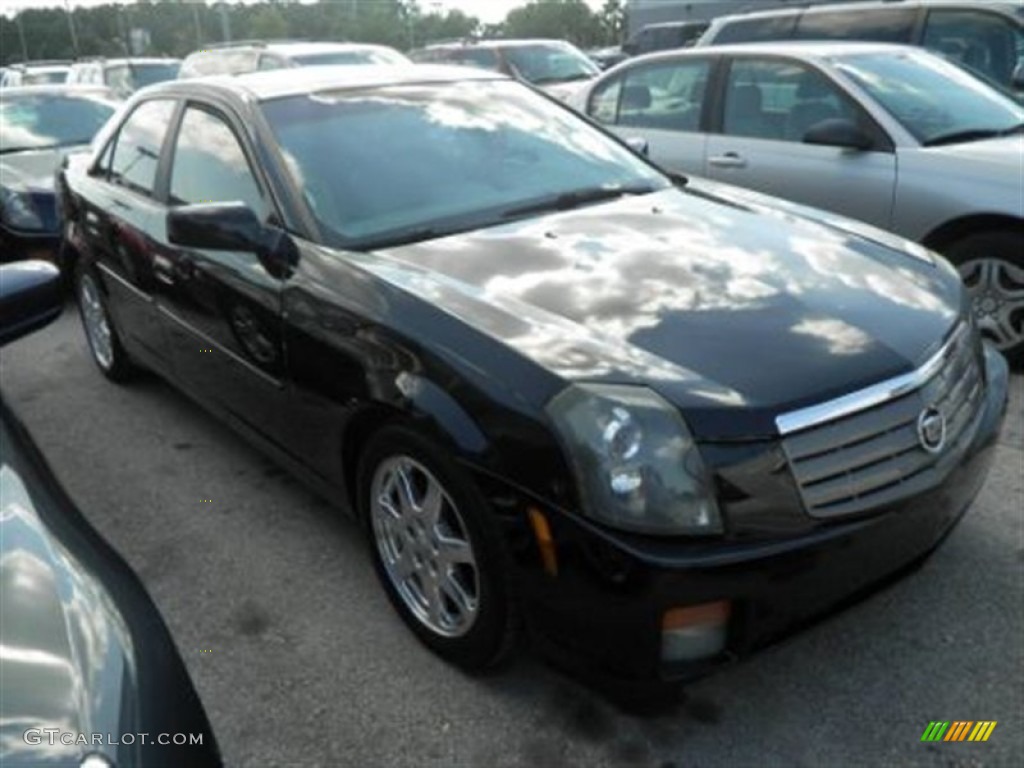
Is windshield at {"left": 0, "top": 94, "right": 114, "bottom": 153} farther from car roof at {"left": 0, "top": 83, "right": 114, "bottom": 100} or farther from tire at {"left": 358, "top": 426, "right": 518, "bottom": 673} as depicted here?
tire at {"left": 358, "top": 426, "right": 518, "bottom": 673}

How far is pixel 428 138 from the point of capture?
135 inches

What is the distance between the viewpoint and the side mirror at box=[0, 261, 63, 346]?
7.80 feet

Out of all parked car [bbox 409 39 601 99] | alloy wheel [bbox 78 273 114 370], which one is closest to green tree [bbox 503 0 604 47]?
parked car [bbox 409 39 601 99]

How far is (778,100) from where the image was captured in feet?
18.1

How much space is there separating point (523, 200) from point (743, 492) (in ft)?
5.08

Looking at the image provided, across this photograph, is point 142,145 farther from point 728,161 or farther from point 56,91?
point 56,91

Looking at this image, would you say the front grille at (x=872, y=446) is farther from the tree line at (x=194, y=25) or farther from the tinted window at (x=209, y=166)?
the tree line at (x=194, y=25)

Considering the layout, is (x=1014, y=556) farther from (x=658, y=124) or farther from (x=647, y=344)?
(x=658, y=124)

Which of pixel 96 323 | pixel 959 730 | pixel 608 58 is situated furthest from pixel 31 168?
pixel 608 58

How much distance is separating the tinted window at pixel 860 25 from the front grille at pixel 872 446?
537 cm

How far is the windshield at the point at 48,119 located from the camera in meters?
8.16

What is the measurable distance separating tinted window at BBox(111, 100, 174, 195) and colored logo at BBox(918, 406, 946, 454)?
3.12 m

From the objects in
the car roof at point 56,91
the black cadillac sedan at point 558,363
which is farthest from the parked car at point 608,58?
the black cadillac sedan at point 558,363

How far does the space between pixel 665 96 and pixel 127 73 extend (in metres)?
10.8
